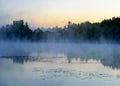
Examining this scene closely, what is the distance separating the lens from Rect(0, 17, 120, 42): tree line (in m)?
37.6

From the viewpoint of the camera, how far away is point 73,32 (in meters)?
44.3

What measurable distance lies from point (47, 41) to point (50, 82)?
36140 millimetres

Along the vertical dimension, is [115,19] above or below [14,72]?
above

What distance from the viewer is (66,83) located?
9227mm

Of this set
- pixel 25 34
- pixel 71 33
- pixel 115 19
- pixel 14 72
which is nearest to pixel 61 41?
pixel 71 33

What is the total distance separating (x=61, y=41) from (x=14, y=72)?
3271 centimetres

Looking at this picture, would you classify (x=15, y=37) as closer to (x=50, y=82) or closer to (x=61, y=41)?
(x=61, y=41)

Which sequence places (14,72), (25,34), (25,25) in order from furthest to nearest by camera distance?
(25,34), (25,25), (14,72)

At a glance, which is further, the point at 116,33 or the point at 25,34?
the point at 25,34

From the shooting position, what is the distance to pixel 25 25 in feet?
133

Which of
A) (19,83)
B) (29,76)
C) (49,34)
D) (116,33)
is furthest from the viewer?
(49,34)

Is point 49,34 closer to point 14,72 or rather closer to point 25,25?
point 25,25

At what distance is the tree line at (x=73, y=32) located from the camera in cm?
3756

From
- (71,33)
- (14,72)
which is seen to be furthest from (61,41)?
(14,72)
